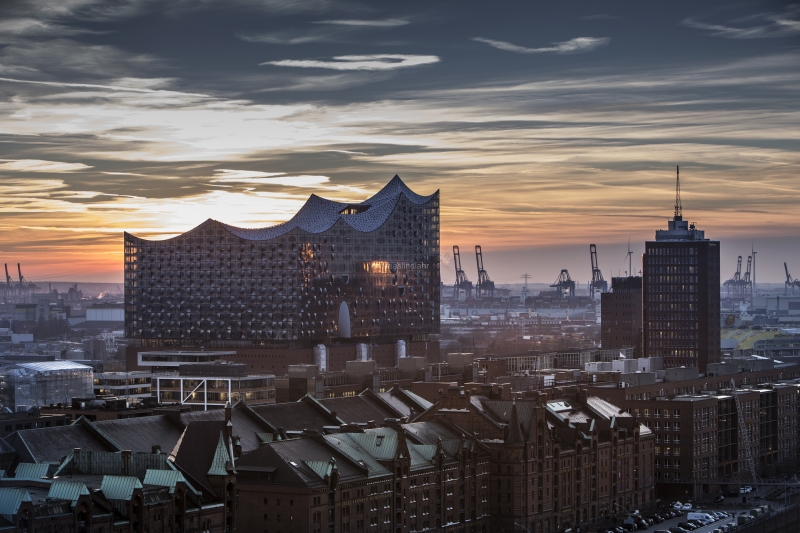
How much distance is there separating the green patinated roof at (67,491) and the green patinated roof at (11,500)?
2.11 metres

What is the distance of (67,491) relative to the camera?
104500 mm

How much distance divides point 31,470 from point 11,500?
44.1 ft

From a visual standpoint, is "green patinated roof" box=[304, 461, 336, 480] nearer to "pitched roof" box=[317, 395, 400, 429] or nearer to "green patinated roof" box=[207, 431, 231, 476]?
"green patinated roof" box=[207, 431, 231, 476]

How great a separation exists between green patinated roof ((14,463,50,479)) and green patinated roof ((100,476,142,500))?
832 cm

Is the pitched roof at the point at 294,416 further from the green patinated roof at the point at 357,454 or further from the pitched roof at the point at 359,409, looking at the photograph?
the green patinated roof at the point at 357,454

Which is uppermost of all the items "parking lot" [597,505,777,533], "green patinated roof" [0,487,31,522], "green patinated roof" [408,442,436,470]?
"green patinated roof" [0,487,31,522]

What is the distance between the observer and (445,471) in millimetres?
139250

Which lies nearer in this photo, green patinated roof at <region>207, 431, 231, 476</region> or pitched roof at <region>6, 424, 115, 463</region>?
green patinated roof at <region>207, 431, 231, 476</region>

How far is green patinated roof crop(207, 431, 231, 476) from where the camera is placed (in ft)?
384

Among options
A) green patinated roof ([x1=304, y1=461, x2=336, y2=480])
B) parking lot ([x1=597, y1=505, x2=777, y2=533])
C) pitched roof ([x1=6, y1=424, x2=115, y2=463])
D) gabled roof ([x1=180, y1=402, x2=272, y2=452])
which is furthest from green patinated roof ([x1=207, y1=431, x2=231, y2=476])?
parking lot ([x1=597, y1=505, x2=777, y2=533])

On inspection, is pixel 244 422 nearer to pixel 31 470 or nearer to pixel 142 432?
pixel 142 432

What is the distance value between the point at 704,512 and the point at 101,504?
77.3 m

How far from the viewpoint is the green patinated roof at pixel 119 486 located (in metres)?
107

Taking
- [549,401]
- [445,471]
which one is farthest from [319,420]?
[549,401]
